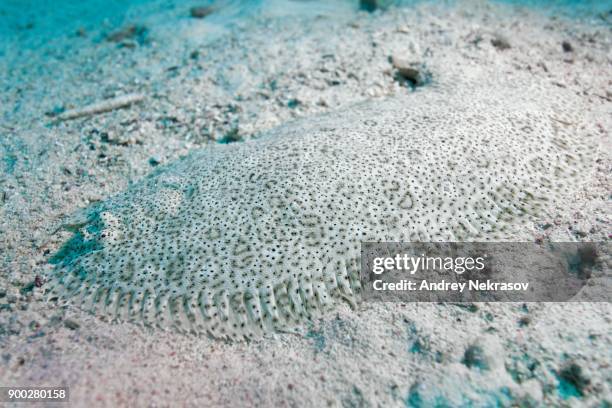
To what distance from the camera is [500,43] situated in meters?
Answer: 6.37

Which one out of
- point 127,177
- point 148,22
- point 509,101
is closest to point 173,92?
point 127,177

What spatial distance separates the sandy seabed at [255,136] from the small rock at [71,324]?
0.01m

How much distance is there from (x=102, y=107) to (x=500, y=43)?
19.9ft

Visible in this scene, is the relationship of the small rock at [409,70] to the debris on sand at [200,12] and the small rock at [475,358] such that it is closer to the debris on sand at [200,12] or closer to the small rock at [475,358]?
the small rock at [475,358]

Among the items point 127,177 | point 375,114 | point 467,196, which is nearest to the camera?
point 467,196

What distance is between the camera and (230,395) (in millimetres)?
2783

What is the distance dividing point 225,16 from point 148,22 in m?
1.65

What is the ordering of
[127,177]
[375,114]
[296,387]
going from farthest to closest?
1. [127,177]
2. [375,114]
3. [296,387]

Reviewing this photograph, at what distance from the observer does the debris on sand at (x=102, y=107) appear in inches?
238

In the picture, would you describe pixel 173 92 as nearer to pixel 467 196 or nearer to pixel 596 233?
pixel 467 196

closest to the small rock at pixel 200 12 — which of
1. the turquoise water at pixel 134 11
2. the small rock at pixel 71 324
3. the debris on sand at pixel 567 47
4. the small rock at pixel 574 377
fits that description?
the turquoise water at pixel 134 11

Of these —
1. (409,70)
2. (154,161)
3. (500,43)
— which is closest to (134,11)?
(154,161)

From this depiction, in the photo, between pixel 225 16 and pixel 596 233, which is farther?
pixel 225 16

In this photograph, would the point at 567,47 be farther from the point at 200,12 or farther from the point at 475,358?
the point at 200,12
